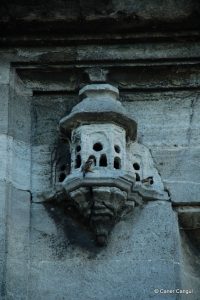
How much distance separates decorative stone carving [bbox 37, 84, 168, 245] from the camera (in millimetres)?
6449

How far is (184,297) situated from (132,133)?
1.01 meters

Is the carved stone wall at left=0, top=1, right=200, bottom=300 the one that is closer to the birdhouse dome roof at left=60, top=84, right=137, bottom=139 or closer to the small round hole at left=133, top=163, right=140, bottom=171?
the small round hole at left=133, top=163, right=140, bottom=171

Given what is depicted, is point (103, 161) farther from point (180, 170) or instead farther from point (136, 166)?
point (180, 170)

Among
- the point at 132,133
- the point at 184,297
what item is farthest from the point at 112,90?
the point at 184,297

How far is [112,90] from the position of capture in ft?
22.6

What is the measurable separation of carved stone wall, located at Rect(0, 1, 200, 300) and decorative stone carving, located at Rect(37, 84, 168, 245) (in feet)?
0.18

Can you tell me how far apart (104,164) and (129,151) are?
0.31m

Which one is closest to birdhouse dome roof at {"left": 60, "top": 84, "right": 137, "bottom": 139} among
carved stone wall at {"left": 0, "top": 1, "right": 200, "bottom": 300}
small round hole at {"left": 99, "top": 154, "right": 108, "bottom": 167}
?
carved stone wall at {"left": 0, "top": 1, "right": 200, "bottom": 300}

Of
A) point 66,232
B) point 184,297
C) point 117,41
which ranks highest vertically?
point 117,41

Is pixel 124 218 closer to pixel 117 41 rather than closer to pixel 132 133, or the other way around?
pixel 132 133

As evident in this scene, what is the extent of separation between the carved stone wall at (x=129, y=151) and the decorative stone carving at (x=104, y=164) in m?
0.05

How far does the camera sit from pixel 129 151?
6.80m

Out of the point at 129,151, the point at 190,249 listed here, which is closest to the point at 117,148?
the point at 129,151

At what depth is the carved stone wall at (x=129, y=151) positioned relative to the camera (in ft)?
21.1
